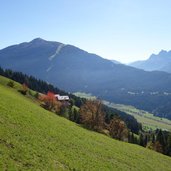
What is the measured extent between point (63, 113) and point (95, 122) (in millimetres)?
33719

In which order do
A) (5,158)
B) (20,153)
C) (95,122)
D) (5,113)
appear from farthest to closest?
(95,122)
(5,113)
(20,153)
(5,158)

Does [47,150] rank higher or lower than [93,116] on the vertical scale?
higher

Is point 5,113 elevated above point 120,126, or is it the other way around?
point 5,113

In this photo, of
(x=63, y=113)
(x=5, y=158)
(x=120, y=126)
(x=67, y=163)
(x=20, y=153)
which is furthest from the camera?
(x=63, y=113)

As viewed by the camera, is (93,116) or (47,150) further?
(93,116)

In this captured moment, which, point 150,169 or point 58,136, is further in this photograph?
point 150,169

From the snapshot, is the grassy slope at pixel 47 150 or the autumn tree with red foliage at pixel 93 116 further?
the autumn tree with red foliage at pixel 93 116

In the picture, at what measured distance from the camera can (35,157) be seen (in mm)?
33844

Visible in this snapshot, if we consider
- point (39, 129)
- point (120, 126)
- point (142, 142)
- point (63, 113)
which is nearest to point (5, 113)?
point (39, 129)

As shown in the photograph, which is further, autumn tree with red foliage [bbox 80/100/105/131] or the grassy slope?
autumn tree with red foliage [bbox 80/100/105/131]

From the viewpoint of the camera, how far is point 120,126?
110125 millimetres

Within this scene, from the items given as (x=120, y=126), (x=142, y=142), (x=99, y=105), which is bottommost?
(x=142, y=142)

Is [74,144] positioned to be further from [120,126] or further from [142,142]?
[142,142]

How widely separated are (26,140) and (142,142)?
4273 inches
